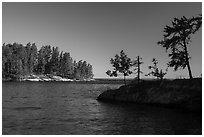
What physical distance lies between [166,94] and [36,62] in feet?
443

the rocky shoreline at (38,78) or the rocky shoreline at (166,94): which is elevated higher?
the rocky shoreline at (38,78)

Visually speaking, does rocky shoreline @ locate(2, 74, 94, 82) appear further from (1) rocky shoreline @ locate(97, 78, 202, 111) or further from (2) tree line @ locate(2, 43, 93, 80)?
(1) rocky shoreline @ locate(97, 78, 202, 111)

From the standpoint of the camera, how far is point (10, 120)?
20641mm

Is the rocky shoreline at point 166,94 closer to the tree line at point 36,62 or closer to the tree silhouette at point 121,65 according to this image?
the tree silhouette at point 121,65

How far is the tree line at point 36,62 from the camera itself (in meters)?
132

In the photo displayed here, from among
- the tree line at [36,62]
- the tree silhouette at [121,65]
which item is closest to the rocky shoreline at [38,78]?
the tree line at [36,62]

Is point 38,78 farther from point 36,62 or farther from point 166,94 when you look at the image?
point 166,94

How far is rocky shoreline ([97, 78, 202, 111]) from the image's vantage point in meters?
28.0

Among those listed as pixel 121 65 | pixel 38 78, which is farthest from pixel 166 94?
pixel 38 78

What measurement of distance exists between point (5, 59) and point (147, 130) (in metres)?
129

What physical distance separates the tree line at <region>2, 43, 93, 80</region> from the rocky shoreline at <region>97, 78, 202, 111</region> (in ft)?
350

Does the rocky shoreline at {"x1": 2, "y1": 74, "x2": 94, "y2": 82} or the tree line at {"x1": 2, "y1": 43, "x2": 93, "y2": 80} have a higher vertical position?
the tree line at {"x1": 2, "y1": 43, "x2": 93, "y2": 80}

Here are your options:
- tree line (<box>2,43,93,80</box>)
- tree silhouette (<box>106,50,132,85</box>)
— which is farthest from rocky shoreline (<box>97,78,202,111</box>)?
tree line (<box>2,43,93,80</box>)

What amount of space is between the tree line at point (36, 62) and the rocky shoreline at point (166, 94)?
350 feet
